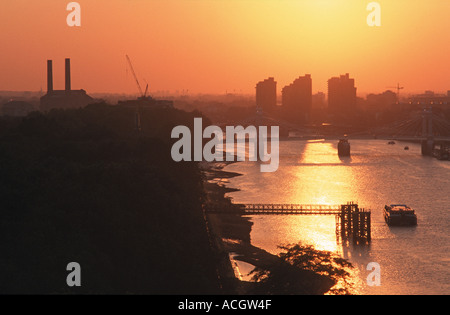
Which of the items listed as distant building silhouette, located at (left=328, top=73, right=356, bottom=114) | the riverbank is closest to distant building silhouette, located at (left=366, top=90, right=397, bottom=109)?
distant building silhouette, located at (left=328, top=73, right=356, bottom=114)

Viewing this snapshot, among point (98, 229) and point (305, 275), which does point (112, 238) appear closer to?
point (98, 229)

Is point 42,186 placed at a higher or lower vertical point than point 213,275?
higher

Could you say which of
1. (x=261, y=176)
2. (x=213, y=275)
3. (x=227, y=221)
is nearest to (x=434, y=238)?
(x=227, y=221)

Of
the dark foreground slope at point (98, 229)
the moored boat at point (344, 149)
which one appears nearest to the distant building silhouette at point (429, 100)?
the moored boat at point (344, 149)

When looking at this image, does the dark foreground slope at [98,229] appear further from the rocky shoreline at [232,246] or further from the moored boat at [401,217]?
the moored boat at [401,217]

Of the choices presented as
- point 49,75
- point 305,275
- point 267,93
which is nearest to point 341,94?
point 267,93

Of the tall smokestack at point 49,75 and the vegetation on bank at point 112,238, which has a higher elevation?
the tall smokestack at point 49,75

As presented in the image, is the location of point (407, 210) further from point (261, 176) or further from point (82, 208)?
point (261, 176)
